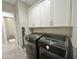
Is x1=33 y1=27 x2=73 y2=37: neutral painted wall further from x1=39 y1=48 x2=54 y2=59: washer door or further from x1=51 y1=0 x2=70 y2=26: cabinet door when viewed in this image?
x1=39 y1=48 x2=54 y2=59: washer door

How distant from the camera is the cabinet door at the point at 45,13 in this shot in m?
1.69

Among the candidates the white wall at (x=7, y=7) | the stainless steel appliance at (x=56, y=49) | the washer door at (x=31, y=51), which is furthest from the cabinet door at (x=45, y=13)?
the white wall at (x=7, y=7)

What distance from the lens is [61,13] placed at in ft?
4.69

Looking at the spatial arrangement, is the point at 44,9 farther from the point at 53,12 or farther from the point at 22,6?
the point at 22,6

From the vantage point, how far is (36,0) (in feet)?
5.37

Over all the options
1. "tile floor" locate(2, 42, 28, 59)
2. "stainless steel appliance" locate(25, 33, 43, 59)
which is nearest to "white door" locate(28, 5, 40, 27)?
"stainless steel appliance" locate(25, 33, 43, 59)

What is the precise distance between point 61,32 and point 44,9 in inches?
24.8

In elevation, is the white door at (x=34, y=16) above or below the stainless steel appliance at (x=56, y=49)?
above

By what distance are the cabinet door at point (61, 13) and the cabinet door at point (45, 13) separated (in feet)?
0.53

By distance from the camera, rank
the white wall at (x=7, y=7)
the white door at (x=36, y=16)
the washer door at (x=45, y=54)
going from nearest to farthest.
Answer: the washer door at (x=45, y=54), the white wall at (x=7, y=7), the white door at (x=36, y=16)

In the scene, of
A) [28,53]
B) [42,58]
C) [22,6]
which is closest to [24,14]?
[22,6]

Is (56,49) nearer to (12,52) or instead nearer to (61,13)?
(61,13)

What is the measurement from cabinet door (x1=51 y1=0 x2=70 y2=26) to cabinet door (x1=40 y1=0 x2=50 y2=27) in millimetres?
161

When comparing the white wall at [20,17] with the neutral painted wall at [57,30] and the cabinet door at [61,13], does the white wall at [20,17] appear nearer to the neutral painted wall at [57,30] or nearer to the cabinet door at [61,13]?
the neutral painted wall at [57,30]
